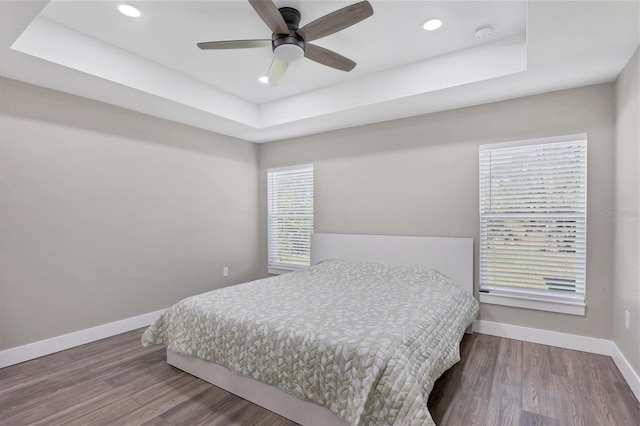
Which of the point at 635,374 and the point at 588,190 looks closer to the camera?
the point at 635,374

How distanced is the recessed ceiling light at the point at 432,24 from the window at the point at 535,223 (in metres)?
1.38

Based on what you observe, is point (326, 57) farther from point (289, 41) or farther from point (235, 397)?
point (235, 397)

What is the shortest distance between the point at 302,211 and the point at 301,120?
Result: 4.52ft

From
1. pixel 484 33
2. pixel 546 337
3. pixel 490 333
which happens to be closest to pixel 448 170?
pixel 484 33

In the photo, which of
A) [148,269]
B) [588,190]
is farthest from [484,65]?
[148,269]

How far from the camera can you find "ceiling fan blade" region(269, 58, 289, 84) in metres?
2.57

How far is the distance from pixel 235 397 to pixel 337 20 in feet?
8.42

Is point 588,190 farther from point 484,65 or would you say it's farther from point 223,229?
point 223,229

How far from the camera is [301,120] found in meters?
3.90

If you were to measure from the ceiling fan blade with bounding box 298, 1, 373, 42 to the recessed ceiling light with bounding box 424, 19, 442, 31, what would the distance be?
2.68ft

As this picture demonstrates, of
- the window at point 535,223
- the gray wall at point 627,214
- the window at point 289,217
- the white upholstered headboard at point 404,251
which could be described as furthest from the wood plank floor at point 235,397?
the window at point 289,217

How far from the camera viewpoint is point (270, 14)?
1931 millimetres

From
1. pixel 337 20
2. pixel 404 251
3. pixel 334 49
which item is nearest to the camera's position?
pixel 337 20

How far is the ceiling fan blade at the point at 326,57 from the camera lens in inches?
91.9
